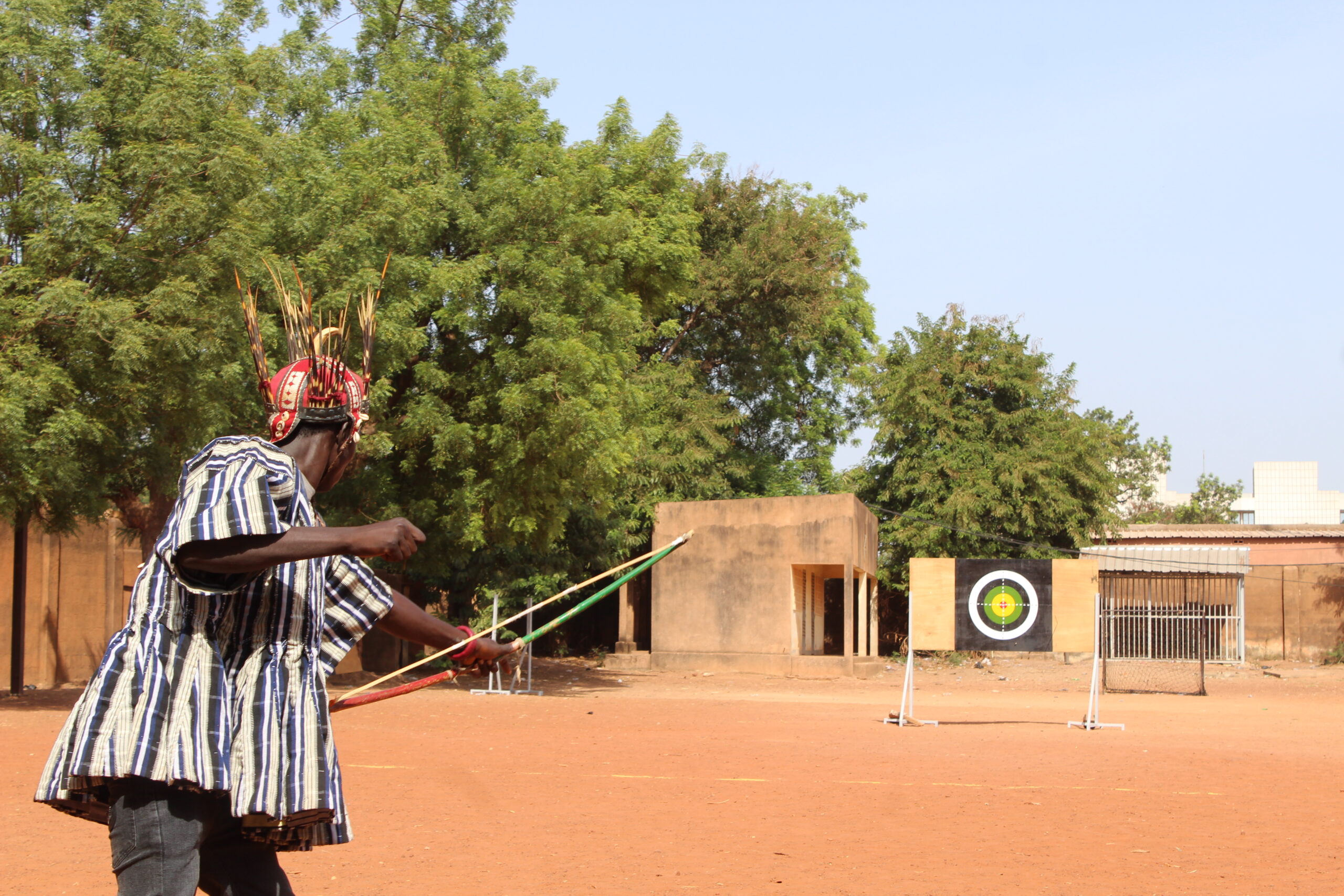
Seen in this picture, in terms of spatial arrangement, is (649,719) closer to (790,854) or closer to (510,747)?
(510,747)

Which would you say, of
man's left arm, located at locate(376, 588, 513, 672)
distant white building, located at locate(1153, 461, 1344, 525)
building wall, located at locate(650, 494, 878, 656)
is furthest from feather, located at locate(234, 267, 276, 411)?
distant white building, located at locate(1153, 461, 1344, 525)

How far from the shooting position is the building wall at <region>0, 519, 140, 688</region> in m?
16.6

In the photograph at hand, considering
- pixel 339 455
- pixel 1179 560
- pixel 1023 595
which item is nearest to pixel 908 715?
pixel 1023 595

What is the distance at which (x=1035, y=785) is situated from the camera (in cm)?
931

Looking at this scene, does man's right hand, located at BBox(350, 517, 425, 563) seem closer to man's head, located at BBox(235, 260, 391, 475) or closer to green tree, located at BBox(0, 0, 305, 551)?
man's head, located at BBox(235, 260, 391, 475)

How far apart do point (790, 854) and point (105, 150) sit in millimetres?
11125

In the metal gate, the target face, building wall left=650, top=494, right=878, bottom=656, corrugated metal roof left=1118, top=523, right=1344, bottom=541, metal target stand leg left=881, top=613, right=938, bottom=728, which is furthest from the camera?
corrugated metal roof left=1118, top=523, right=1344, bottom=541

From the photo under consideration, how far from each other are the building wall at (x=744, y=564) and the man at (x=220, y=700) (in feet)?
72.9

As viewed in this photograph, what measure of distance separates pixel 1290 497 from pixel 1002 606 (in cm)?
6817

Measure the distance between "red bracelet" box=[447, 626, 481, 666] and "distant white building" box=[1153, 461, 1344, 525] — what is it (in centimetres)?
7713

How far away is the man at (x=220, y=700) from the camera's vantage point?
240 cm

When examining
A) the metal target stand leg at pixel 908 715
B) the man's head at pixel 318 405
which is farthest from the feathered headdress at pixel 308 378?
the metal target stand leg at pixel 908 715

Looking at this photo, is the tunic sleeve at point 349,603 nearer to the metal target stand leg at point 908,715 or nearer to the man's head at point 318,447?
the man's head at point 318,447

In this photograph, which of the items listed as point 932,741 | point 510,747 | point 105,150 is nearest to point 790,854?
point 510,747
